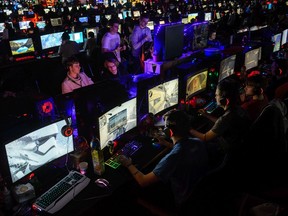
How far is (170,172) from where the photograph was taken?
2137mm

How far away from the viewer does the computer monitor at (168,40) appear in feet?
12.3

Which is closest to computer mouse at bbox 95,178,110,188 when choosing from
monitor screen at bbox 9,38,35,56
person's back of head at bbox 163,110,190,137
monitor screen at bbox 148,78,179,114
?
person's back of head at bbox 163,110,190,137

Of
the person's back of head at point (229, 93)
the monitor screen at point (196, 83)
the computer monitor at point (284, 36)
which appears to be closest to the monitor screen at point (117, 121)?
the person's back of head at point (229, 93)

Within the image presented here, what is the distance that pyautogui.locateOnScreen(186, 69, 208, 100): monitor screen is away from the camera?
369 cm

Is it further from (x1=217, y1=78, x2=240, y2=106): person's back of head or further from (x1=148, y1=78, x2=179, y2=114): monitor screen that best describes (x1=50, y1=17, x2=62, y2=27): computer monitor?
(x1=217, y1=78, x2=240, y2=106): person's back of head

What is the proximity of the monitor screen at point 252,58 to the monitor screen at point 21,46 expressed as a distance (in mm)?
4661

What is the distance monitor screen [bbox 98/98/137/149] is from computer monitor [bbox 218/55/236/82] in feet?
6.20

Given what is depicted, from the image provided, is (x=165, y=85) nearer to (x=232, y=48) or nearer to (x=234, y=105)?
(x=234, y=105)

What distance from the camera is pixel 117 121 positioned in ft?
9.04

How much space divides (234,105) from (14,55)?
5.14 meters

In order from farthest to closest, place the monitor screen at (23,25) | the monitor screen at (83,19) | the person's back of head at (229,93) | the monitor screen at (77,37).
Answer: the monitor screen at (83,19) < the monitor screen at (23,25) < the monitor screen at (77,37) < the person's back of head at (229,93)

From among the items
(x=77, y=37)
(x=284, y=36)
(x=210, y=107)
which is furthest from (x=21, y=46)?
(x=284, y=36)

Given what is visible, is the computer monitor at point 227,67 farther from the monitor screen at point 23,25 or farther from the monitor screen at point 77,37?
the monitor screen at point 23,25

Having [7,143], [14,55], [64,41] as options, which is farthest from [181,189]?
[14,55]
